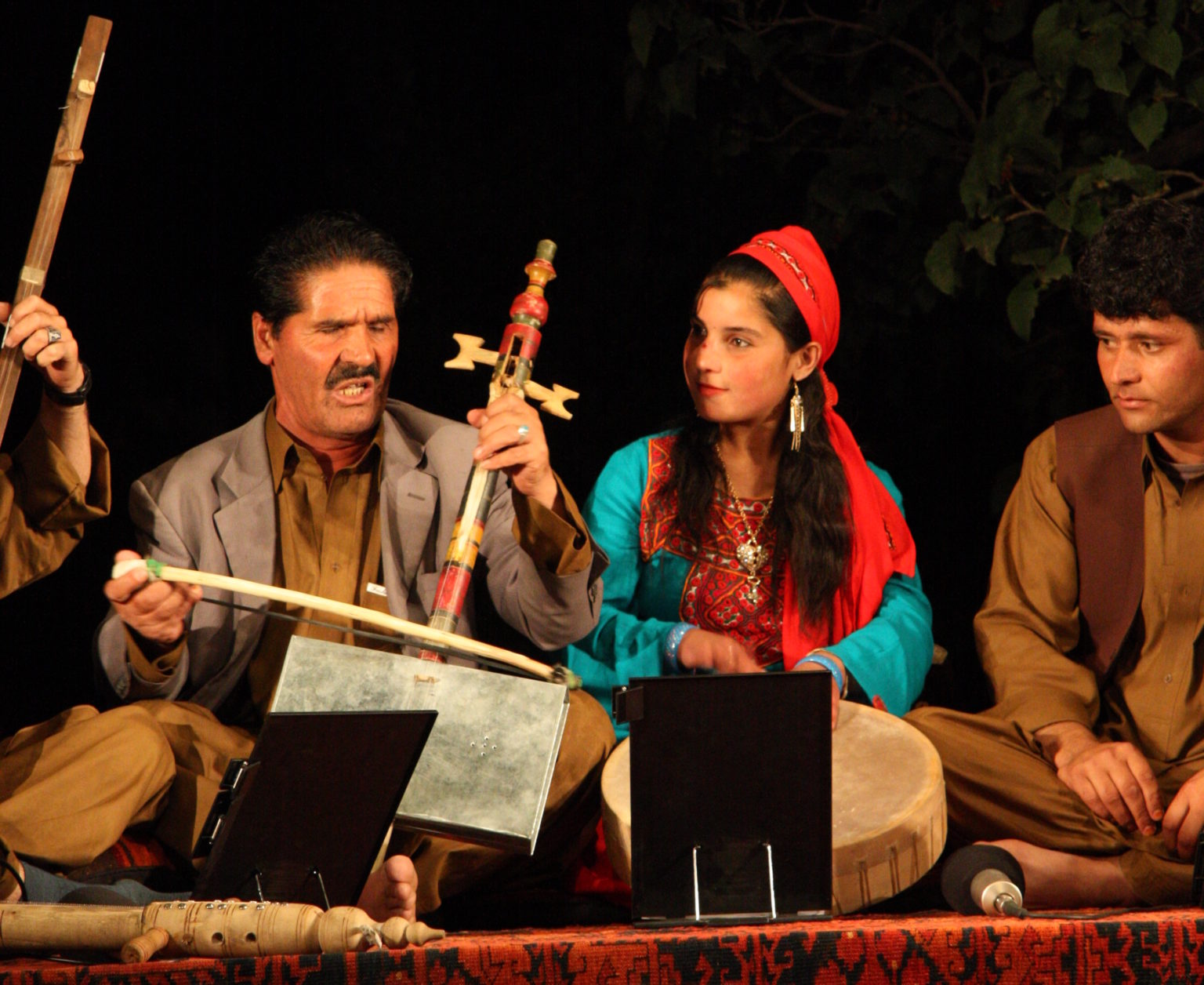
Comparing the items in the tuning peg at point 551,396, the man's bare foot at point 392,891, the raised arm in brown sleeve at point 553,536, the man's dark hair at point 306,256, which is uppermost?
the man's dark hair at point 306,256

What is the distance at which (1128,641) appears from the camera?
346 centimetres

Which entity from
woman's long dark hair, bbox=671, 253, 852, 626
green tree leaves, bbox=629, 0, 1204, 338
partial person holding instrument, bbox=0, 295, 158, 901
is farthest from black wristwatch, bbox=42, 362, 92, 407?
green tree leaves, bbox=629, 0, 1204, 338

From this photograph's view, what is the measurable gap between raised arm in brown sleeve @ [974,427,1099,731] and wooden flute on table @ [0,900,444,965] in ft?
5.53

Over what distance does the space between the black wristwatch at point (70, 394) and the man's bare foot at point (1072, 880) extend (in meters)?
2.12

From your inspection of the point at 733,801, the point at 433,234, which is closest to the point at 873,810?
the point at 733,801

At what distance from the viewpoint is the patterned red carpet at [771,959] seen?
2092 mm

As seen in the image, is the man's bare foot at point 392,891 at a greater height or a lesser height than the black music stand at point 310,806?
lesser

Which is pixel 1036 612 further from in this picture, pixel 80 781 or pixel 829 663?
pixel 80 781

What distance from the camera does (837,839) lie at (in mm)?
2727

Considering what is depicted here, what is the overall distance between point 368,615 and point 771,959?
100 cm

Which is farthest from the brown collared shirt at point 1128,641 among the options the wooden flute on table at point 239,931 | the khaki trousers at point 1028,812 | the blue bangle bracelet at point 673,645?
the wooden flute on table at point 239,931

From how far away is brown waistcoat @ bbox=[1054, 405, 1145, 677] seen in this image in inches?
136

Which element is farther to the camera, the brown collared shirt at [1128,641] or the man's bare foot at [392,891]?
the brown collared shirt at [1128,641]

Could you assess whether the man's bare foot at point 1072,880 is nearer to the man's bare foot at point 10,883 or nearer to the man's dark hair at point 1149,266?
the man's dark hair at point 1149,266
